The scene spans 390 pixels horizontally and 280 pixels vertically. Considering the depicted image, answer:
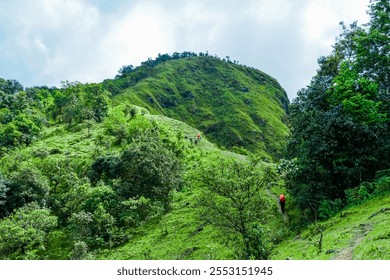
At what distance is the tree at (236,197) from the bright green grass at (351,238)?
2.28 meters

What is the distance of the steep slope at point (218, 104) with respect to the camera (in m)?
136

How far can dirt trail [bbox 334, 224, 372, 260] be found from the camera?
1391 cm

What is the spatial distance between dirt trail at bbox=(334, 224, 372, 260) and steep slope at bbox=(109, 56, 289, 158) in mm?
102889

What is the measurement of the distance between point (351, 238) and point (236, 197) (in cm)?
625

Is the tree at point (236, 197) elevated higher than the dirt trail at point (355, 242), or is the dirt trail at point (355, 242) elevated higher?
the tree at point (236, 197)

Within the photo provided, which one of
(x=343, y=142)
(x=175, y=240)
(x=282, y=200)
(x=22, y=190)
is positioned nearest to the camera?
(x=343, y=142)

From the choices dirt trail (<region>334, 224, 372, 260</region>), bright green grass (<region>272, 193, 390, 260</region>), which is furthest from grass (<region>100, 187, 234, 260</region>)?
dirt trail (<region>334, 224, 372, 260</region>)

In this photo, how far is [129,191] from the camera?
117 ft

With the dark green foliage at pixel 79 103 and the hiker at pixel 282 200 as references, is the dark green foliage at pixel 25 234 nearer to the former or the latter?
the hiker at pixel 282 200

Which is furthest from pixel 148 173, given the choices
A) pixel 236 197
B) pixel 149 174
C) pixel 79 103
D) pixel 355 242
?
pixel 79 103

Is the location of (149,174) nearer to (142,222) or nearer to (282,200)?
(142,222)

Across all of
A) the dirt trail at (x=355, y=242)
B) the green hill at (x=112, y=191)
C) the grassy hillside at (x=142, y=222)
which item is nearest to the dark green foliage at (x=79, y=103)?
the green hill at (x=112, y=191)

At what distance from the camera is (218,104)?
166m

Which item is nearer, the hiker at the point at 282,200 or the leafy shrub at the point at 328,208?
the leafy shrub at the point at 328,208
